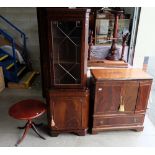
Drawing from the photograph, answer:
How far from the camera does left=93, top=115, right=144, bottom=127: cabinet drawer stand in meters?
2.39

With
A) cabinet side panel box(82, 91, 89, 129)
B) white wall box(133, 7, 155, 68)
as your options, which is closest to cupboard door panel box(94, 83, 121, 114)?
cabinet side panel box(82, 91, 89, 129)

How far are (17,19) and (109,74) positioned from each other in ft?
9.29

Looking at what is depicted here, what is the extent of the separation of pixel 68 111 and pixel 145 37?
6.36 feet

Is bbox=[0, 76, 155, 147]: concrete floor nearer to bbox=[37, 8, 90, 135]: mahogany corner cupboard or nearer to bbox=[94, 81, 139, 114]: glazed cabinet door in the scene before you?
bbox=[37, 8, 90, 135]: mahogany corner cupboard

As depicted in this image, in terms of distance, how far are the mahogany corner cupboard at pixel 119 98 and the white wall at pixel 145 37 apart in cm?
96

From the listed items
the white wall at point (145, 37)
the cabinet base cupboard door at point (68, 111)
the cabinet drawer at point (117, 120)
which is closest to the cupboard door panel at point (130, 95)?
the cabinet drawer at point (117, 120)

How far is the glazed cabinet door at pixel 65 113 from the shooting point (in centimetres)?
221

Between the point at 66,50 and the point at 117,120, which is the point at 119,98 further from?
the point at 66,50

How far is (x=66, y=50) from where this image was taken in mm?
2135

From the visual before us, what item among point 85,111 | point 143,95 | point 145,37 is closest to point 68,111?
point 85,111

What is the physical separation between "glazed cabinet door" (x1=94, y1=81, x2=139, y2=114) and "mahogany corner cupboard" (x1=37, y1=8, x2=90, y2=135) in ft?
0.56

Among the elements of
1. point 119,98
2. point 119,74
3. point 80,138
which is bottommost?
point 80,138

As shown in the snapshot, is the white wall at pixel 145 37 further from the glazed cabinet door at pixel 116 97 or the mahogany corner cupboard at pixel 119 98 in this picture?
the glazed cabinet door at pixel 116 97
